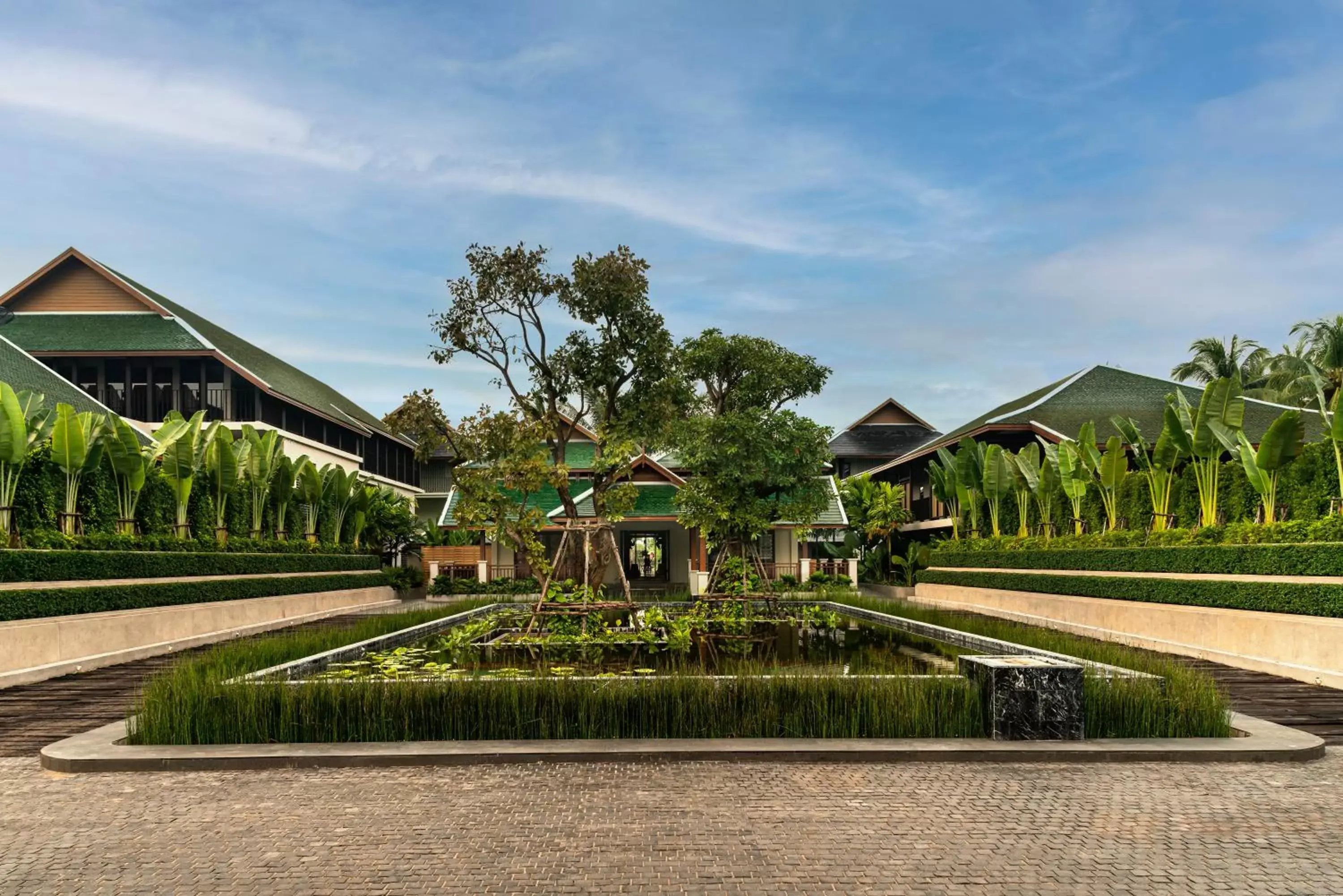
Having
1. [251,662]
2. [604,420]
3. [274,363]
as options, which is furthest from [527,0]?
[274,363]

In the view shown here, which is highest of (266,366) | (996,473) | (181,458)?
(266,366)

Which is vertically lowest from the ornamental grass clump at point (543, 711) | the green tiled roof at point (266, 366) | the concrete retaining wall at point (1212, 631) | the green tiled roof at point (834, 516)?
the concrete retaining wall at point (1212, 631)

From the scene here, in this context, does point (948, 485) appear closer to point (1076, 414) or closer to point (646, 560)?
point (1076, 414)

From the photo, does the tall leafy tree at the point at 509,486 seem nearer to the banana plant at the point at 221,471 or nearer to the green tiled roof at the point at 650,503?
the banana plant at the point at 221,471

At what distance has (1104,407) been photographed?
1234 inches

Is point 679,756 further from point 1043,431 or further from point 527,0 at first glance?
point 1043,431

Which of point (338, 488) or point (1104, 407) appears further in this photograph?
point (1104, 407)

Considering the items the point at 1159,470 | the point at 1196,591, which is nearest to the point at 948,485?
the point at 1159,470

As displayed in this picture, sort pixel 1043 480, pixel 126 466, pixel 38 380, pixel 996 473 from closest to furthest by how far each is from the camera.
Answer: pixel 126 466
pixel 1043 480
pixel 38 380
pixel 996 473

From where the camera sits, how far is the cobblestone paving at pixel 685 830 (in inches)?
183

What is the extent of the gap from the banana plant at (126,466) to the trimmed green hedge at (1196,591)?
1851 centimetres

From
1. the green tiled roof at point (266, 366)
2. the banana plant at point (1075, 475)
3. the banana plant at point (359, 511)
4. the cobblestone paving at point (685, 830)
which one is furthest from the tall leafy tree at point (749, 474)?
the green tiled roof at point (266, 366)

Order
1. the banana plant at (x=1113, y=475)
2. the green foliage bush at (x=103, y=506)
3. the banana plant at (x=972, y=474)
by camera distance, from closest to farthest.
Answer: the green foliage bush at (x=103, y=506) → the banana plant at (x=1113, y=475) → the banana plant at (x=972, y=474)

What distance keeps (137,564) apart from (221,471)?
14.3 feet
